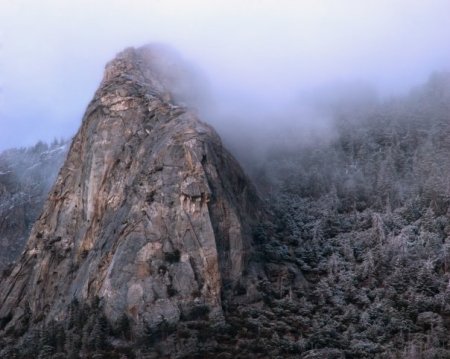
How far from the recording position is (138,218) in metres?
102

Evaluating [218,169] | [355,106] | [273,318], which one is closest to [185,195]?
[218,169]

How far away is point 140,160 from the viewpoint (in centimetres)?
11231

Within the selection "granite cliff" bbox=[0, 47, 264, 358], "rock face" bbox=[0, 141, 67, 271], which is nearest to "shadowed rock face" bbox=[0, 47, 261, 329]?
"granite cliff" bbox=[0, 47, 264, 358]

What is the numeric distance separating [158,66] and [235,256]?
53.2m

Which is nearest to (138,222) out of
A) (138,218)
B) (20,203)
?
(138,218)

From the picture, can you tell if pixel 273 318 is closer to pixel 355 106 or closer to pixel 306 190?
pixel 306 190

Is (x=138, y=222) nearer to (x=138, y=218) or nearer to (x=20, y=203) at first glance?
(x=138, y=218)

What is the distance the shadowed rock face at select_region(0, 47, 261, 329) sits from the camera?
96562 mm

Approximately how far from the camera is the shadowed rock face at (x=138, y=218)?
9656cm

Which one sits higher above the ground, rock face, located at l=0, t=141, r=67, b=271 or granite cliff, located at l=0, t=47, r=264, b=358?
rock face, located at l=0, t=141, r=67, b=271

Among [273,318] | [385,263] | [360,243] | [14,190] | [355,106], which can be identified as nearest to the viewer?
[273,318]

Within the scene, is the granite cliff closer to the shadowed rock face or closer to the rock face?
the shadowed rock face

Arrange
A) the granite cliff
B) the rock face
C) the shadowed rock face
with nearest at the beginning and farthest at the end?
the granite cliff → the shadowed rock face → the rock face

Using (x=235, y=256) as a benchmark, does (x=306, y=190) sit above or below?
above
